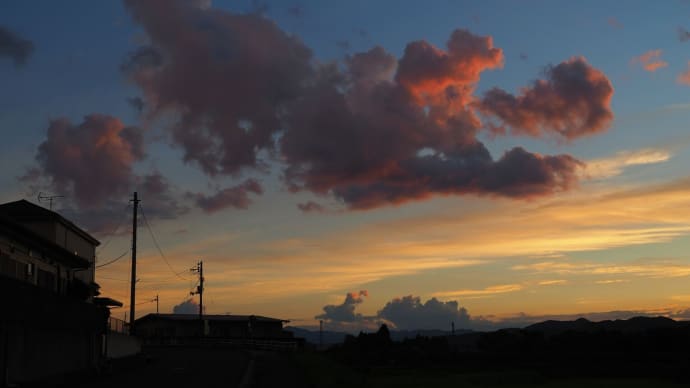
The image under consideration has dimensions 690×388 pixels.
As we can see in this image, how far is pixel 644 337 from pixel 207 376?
7539 centimetres

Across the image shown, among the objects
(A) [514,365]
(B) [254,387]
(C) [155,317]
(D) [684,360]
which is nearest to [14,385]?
(B) [254,387]

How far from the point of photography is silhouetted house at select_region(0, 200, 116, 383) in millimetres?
31391

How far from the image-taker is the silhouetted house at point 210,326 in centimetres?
10750

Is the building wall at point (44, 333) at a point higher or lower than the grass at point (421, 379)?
higher

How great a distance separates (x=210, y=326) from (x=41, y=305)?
77918 millimetres

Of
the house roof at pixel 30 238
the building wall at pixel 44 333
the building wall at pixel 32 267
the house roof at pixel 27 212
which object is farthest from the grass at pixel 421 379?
the house roof at pixel 27 212

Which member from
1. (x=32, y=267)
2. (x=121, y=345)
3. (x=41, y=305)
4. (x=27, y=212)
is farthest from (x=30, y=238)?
(x=121, y=345)

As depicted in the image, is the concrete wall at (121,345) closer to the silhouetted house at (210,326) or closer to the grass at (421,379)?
the grass at (421,379)

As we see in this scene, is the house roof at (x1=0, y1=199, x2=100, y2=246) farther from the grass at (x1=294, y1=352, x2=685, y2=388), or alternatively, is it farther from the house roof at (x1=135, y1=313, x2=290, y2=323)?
the house roof at (x1=135, y1=313, x2=290, y2=323)

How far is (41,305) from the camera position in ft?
109

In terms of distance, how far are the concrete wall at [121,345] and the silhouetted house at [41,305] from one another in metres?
3.92

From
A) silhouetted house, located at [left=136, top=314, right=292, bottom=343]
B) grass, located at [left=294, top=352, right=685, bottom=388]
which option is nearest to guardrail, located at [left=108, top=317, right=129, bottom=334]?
grass, located at [left=294, top=352, right=685, bottom=388]

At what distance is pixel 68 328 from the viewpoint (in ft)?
128

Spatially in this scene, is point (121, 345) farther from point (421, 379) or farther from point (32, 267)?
point (421, 379)
